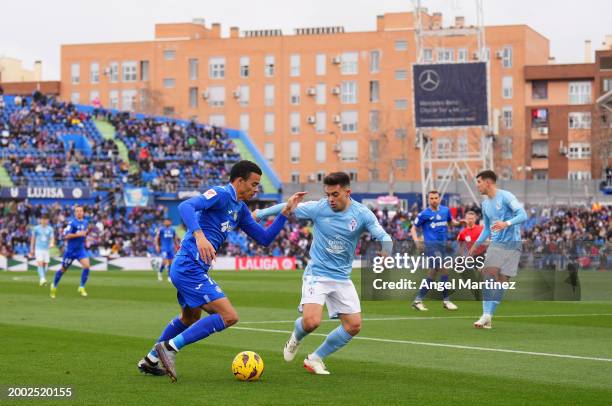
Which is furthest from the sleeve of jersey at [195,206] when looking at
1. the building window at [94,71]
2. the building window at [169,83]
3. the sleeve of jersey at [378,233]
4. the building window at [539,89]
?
the building window at [94,71]

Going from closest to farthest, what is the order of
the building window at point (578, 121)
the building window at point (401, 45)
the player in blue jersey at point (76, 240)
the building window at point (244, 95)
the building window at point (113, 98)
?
the player in blue jersey at point (76, 240) → the building window at point (578, 121) → the building window at point (401, 45) → the building window at point (244, 95) → the building window at point (113, 98)

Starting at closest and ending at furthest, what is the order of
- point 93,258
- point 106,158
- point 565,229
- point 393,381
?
point 393,381, point 93,258, point 565,229, point 106,158

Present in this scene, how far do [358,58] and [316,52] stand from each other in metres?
4.21

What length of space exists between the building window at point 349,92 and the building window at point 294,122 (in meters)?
4.88

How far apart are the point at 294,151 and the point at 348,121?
6228mm

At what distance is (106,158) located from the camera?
69.2m

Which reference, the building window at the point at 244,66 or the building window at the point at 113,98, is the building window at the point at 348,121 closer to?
the building window at the point at 244,66

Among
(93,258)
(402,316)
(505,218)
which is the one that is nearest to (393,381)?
(505,218)

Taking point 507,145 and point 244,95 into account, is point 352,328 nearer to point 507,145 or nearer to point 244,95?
point 507,145

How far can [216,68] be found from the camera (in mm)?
111688

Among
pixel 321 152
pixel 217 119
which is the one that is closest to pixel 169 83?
pixel 217 119

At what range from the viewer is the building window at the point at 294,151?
111m

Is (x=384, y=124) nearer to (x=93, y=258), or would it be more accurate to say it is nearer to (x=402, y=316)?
(x=93, y=258)

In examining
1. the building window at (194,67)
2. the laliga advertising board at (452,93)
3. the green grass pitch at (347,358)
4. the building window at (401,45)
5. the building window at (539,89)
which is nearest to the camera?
the green grass pitch at (347,358)
